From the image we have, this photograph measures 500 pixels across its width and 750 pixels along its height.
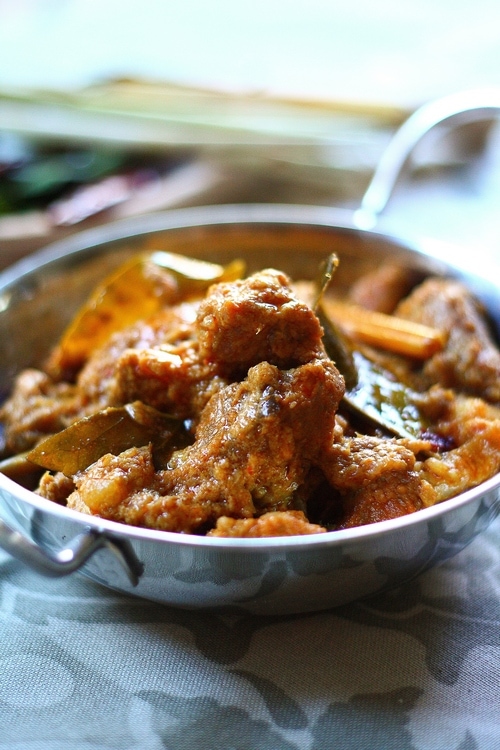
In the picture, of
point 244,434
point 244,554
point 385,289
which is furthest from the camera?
point 385,289

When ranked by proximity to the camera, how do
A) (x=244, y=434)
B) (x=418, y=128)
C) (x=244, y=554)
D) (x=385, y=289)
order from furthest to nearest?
1. (x=418, y=128)
2. (x=385, y=289)
3. (x=244, y=434)
4. (x=244, y=554)

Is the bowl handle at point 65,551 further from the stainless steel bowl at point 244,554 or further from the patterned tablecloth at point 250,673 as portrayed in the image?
the patterned tablecloth at point 250,673

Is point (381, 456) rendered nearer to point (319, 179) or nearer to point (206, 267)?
point (206, 267)

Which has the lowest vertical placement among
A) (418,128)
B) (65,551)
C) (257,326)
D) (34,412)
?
(34,412)

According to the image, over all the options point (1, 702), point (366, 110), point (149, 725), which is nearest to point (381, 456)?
point (149, 725)

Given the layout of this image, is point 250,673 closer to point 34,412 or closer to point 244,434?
point 244,434

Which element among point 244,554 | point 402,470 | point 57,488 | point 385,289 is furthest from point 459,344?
point 57,488

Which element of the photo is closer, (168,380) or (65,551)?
(65,551)
